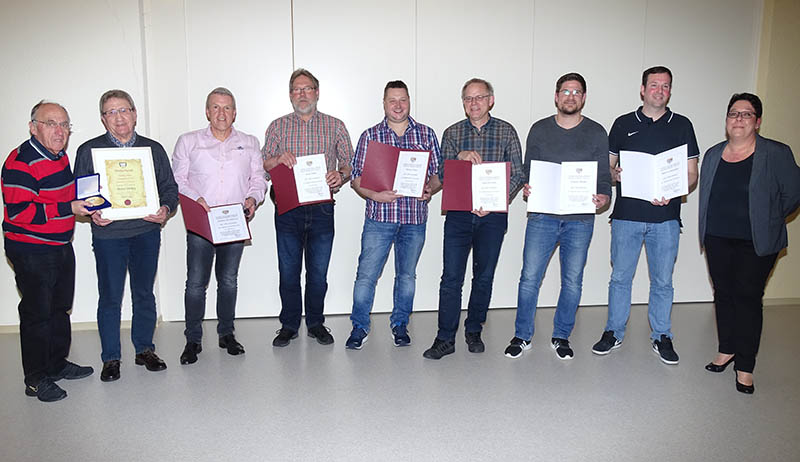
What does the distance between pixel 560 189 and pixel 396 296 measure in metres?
1.33

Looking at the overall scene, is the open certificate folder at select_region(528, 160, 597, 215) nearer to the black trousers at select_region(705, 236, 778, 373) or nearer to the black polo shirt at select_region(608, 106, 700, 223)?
the black polo shirt at select_region(608, 106, 700, 223)

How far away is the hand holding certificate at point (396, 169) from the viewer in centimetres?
358

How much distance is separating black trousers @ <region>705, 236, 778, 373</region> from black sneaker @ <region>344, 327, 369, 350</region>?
224 cm

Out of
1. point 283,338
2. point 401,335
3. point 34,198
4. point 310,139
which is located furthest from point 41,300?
point 401,335

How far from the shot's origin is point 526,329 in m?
3.80

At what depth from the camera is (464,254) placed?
364cm

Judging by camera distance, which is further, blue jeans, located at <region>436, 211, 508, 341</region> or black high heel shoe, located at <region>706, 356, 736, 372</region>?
blue jeans, located at <region>436, 211, 508, 341</region>

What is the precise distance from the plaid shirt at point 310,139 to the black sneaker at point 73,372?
170cm

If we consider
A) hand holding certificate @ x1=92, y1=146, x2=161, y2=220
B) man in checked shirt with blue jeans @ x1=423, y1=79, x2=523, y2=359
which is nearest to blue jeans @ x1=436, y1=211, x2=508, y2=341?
man in checked shirt with blue jeans @ x1=423, y1=79, x2=523, y2=359

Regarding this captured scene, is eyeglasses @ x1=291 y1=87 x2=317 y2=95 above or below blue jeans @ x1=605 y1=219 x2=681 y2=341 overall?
above

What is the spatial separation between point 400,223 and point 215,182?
1.20 metres

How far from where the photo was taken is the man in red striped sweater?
292cm

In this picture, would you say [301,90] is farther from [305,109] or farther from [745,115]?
[745,115]

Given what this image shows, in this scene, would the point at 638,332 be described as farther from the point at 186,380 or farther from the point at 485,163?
the point at 186,380
